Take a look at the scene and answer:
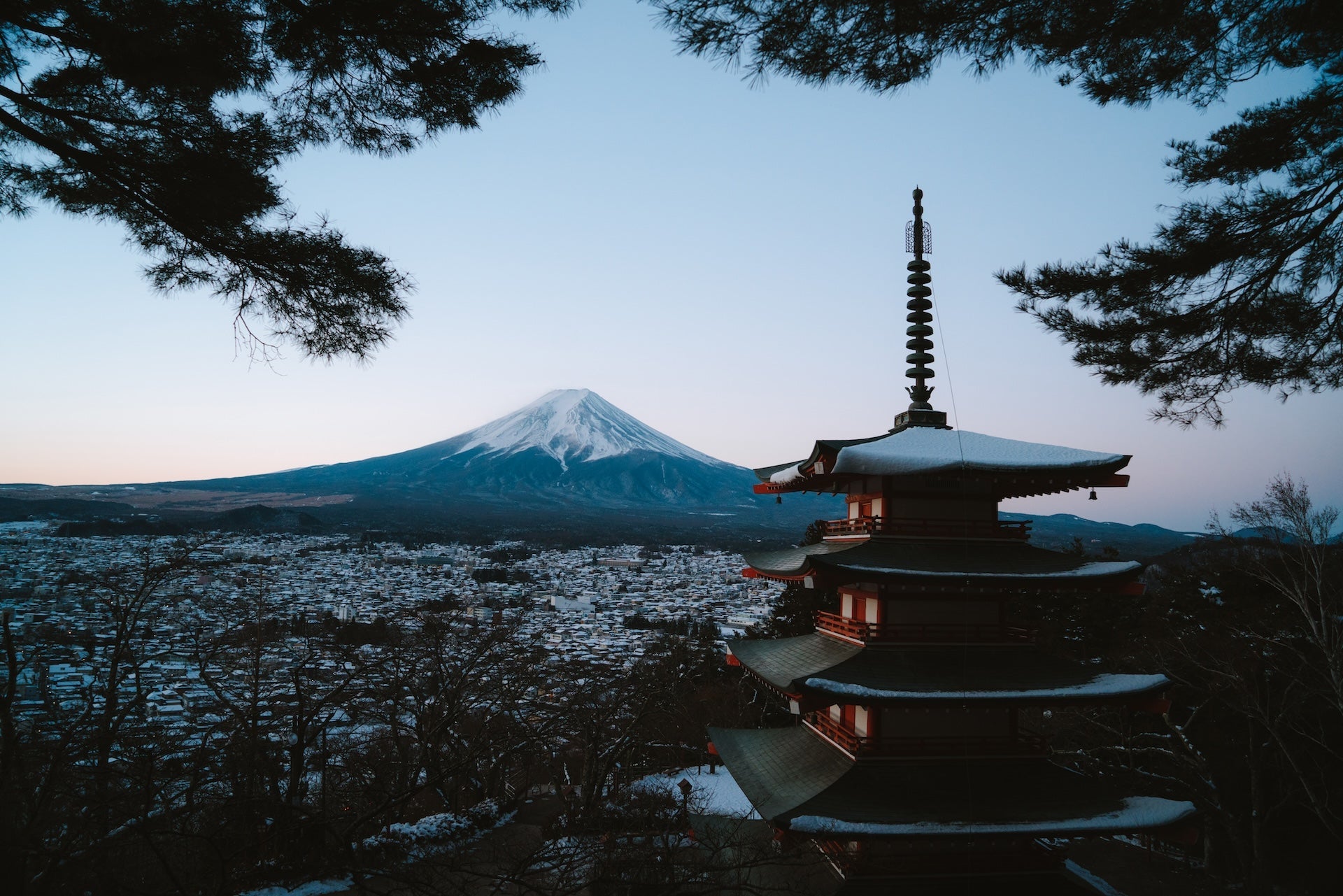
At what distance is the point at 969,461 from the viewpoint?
8484mm

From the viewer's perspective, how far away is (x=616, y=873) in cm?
827

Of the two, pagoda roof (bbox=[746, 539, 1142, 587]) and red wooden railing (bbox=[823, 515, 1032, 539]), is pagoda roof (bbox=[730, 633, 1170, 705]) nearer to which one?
pagoda roof (bbox=[746, 539, 1142, 587])

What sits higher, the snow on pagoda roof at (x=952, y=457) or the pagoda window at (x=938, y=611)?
the snow on pagoda roof at (x=952, y=457)

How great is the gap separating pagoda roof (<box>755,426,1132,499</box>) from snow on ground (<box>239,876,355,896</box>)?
7899 mm

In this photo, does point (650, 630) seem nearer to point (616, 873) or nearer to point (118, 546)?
point (616, 873)

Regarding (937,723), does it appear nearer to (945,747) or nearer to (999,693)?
(945,747)

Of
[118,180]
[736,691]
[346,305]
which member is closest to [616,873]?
[346,305]

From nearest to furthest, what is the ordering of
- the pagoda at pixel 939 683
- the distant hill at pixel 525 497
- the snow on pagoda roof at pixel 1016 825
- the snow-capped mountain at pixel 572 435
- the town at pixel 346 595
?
the snow on pagoda roof at pixel 1016 825, the pagoda at pixel 939 683, the town at pixel 346 595, the distant hill at pixel 525 497, the snow-capped mountain at pixel 572 435

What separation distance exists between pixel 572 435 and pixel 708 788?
434 ft

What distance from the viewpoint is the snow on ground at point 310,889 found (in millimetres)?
8844

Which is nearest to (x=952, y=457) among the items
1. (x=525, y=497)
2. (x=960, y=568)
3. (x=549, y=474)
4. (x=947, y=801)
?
(x=960, y=568)

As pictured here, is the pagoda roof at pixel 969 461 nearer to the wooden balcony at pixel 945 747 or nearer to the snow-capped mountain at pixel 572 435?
the wooden balcony at pixel 945 747

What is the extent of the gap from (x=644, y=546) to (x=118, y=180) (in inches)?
3349

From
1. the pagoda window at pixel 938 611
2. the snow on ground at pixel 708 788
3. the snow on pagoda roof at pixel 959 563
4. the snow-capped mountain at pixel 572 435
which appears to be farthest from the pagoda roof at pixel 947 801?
the snow-capped mountain at pixel 572 435
